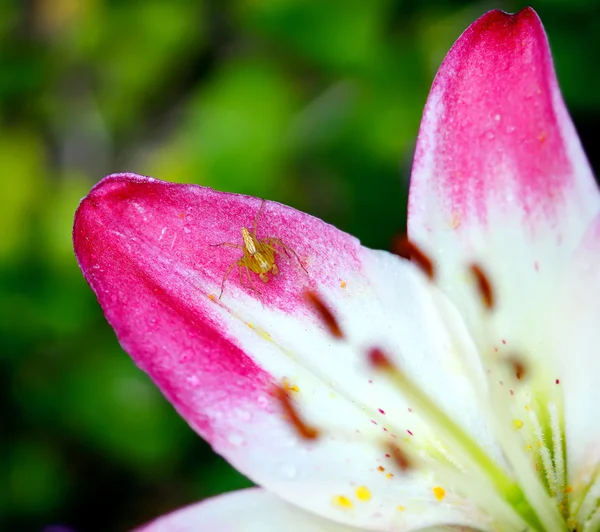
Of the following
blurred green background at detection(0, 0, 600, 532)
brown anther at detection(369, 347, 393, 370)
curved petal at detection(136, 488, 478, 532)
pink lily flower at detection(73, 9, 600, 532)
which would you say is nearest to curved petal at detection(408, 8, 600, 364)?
pink lily flower at detection(73, 9, 600, 532)

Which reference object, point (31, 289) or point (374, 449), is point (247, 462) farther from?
point (31, 289)

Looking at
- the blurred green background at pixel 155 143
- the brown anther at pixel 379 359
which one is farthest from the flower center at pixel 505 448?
the blurred green background at pixel 155 143

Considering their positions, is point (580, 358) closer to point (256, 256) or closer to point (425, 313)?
point (425, 313)

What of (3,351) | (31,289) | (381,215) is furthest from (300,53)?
(3,351)

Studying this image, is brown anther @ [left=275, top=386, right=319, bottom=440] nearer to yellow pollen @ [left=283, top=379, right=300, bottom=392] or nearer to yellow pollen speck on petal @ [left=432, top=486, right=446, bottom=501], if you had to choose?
yellow pollen @ [left=283, top=379, right=300, bottom=392]

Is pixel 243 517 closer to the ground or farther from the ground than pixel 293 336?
closer to the ground

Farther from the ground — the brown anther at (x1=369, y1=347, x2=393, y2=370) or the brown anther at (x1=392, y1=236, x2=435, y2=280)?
the brown anther at (x1=392, y1=236, x2=435, y2=280)

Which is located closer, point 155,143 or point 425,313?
point 425,313

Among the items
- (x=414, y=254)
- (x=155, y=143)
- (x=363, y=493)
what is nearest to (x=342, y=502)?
(x=363, y=493)
